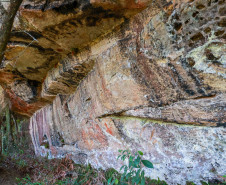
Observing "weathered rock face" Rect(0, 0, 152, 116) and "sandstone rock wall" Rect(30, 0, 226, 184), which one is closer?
"sandstone rock wall" Rect(30, 0, 226, 184)

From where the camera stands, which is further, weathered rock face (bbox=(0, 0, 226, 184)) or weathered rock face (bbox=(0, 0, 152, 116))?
weathered rock face (bbox=(0, 0, 152, 116))

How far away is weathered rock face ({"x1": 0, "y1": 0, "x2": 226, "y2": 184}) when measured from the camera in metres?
1.35

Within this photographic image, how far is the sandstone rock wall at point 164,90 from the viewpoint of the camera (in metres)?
1.32

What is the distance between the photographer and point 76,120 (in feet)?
10.7

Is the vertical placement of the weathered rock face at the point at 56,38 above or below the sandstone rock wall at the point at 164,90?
above

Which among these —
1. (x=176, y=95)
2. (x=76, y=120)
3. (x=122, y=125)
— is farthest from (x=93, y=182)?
(x=176, y=95)

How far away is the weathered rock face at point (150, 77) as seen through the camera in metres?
1.35

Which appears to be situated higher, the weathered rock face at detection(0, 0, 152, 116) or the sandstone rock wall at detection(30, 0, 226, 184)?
the weathered rock face at detection(0, 0, 152, 116)

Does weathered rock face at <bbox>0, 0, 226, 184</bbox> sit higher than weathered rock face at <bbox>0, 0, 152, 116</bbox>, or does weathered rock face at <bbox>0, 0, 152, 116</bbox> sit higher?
weathered rock face at <bbox>0, 0, 152, 116</bbox>

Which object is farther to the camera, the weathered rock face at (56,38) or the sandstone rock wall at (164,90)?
the weathered rock face at (56,38)

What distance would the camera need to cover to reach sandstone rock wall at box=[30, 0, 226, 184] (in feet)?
4.33

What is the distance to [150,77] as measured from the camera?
175cm

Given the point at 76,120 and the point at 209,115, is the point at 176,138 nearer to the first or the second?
the point at 209,115

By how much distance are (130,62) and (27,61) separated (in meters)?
2.08
